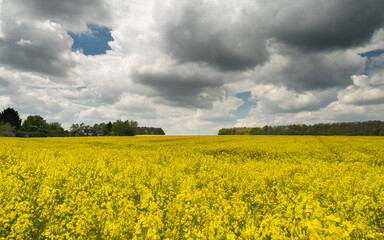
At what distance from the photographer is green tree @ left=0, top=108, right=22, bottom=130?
255 ft

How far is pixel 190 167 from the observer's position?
39.1ft

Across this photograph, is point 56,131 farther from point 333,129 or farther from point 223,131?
point 333,129

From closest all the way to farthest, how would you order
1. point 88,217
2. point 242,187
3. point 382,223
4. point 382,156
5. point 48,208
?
point 88,217
point 48,208
point 382,223
point 242,187
point 382,156

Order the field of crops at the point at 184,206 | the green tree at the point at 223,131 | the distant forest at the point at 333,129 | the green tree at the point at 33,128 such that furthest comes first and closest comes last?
the green tree at the point at 223,131 → the green tree at the point at 33,128 → the distant forest at the point at 333,129 → the field of crops at the point at 184,206

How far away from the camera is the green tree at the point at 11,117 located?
3066 inches

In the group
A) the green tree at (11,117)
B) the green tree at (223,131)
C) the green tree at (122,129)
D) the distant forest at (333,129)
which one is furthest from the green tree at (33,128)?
the distant forest at (333,129)

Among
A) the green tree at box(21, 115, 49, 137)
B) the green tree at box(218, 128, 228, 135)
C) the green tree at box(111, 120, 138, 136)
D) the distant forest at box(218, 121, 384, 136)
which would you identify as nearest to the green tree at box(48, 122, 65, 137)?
the green tree at box(21, 115, 49, 137)

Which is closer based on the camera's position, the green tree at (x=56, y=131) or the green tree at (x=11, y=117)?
the green tree at (x=11, y=117)

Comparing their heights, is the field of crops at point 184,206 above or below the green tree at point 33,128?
below

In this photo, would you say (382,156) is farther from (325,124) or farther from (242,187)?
(325,124)

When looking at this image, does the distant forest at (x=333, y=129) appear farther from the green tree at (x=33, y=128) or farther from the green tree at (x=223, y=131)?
the green tree at (x=33, y=128)

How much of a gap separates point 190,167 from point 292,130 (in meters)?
79.9

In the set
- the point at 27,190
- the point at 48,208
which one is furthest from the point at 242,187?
the point at 27,190

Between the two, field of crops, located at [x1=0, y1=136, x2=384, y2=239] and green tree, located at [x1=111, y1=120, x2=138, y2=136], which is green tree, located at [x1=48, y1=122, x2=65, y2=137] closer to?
green tree, located at [x1=111, y1=120, x2=138, y2=136]
